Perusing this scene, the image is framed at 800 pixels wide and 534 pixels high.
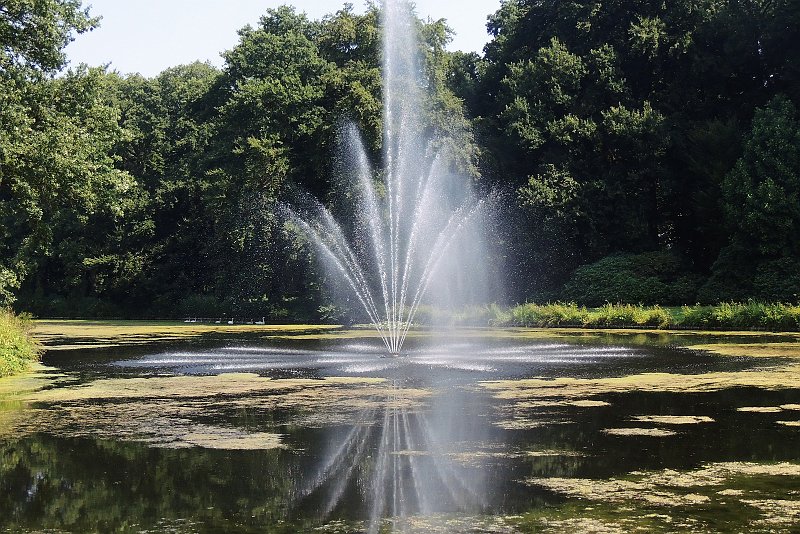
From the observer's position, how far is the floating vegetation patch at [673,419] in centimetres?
1241

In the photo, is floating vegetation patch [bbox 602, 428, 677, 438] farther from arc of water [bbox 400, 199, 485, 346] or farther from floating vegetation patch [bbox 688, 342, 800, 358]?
arc of water [bbox 400, 199, 485, 346]

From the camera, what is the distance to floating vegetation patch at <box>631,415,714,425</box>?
1241 cm

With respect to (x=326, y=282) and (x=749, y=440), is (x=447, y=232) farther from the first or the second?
(x=749, y=440)

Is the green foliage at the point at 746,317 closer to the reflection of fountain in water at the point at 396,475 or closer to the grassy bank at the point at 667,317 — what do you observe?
the grassy bank at the point at 667,317

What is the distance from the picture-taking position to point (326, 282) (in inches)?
1978

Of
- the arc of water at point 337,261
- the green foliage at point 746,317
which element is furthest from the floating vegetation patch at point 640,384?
the arc of water at point 337,261

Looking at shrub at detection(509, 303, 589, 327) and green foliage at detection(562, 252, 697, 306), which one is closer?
shrub at detection(509, 303, 589, 327)

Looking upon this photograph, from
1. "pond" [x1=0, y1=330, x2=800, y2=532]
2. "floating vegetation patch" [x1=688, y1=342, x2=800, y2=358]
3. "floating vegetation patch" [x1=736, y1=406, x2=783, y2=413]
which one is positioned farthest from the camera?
"floating vegetation patch" [x1=688, y1=342, x2=800, y2=358]

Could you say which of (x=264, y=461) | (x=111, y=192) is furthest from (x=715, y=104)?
(x=264, y=461)

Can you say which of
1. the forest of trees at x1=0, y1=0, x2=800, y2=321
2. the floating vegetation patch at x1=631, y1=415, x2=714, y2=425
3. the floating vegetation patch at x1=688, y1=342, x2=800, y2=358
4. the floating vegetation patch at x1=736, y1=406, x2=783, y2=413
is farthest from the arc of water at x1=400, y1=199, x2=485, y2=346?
the floating vegetation patch at x1=631, y1=415, x2=714, y2=425

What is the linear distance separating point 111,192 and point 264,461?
21.7 meters

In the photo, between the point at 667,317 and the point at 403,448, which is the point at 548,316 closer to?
the point at 667,317

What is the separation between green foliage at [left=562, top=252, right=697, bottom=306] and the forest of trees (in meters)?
0.08

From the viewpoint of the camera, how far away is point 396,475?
9469 mm
